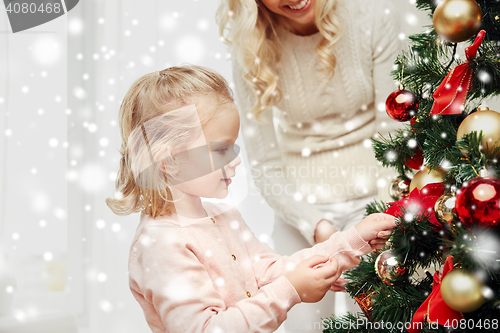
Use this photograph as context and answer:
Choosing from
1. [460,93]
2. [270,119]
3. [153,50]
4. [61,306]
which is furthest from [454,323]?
[61,306]

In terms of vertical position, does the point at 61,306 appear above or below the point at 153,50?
below

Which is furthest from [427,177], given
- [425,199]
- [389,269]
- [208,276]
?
[208,276]

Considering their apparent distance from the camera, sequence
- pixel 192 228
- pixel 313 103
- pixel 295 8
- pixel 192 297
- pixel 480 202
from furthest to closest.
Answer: pixel 313 103
pixel 295 8
pixel 192 228
pixel 192 297
pixel 480 202

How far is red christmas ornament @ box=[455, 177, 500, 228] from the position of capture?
377 millimetres

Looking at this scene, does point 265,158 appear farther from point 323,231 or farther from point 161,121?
point 161,121

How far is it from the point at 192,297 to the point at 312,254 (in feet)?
0.89

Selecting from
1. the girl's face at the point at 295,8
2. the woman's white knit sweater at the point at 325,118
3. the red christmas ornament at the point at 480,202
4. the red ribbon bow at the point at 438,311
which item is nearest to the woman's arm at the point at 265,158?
the woman's white knit sweater at the point at 325,118

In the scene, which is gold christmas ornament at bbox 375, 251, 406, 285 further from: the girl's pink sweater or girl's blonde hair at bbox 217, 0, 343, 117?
girl's blonde hair at bbox 217, 0, 343, 117

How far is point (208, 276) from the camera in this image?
0.67 meters

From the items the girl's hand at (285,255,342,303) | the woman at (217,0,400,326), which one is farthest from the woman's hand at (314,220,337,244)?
the girl's hand at (285,255,342,303)

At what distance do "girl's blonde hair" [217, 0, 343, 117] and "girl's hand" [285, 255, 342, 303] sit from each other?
1.75 ft

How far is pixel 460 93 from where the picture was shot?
51 centimetres

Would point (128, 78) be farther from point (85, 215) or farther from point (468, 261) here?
point (468, 261)

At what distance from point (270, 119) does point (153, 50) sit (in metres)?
0.48
